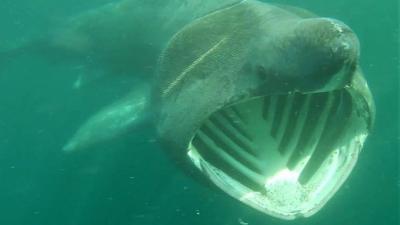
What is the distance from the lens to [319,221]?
800 cm

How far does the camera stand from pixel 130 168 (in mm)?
8844

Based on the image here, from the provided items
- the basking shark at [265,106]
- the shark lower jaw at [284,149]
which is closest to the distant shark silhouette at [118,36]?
the basking shark at [265,106]

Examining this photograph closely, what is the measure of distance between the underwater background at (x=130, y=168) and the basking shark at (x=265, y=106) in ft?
8.30

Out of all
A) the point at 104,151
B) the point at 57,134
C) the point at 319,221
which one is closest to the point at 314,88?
the point at 319,221

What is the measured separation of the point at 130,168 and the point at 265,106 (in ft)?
13.9

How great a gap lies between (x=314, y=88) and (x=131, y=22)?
5019 millimetres

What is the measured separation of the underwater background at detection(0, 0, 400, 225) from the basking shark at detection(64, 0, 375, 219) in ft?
8.30

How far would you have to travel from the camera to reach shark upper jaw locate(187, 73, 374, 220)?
449 centimetres

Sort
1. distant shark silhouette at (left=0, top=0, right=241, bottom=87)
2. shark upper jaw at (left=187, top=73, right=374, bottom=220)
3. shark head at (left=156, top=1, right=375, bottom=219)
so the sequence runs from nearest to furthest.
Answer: shark head at (left=156, top=1, right=375, bottom=219)
shark upper jaw at (left=187, top=73, right=374, bottom=220)
distant shark silhouette at (left=0, top=0, right=241, bottom=87)

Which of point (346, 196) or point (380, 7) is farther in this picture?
point (380, 7)

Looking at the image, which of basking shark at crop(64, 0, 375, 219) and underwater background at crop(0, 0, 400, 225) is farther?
underwater background at crop(0, 0, 400, 225)

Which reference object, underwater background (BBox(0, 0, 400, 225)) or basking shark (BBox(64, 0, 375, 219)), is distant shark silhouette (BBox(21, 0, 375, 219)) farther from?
underwater background (BBox(0, 0, 400, 225))

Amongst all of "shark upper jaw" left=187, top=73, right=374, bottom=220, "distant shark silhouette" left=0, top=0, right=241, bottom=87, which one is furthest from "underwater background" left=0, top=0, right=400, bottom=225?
"shark upper jaw" left=187, top=73, right=374, bottom=220

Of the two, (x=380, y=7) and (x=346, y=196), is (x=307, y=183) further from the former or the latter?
(x=380, y=7)
